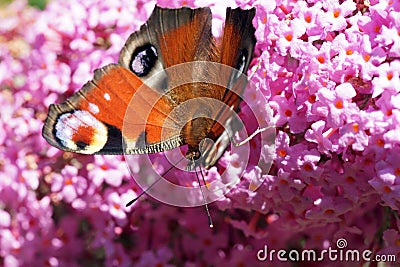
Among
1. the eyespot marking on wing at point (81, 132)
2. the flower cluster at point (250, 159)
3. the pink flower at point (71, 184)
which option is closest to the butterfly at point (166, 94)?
the eyespot marking on wing at point (81, 132)

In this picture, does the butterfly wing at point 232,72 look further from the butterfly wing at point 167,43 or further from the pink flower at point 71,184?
the pink flower at point 71,184

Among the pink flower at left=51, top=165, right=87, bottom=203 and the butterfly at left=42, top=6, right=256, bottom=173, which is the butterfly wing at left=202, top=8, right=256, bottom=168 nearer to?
the butterfly at left=42, top=6, right=256, bottom=173

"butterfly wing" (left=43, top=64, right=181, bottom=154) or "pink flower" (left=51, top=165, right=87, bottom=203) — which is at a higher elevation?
"butterfly wing" (left=43, top=64, right=181, bottom=154)

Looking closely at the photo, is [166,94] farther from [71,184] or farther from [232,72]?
[71,184]

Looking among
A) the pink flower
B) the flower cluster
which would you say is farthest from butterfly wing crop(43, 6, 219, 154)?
the pink flower

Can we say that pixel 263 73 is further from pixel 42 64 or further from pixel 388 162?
pixel 42 64

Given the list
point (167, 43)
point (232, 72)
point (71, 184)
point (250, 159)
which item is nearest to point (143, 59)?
point (167, 43)

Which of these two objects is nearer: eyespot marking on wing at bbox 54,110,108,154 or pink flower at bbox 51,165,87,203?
eyespot marking on wing at bbox 54,110,108,154

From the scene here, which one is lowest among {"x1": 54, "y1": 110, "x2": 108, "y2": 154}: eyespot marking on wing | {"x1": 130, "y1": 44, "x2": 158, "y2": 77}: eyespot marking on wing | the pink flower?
the pink flower
